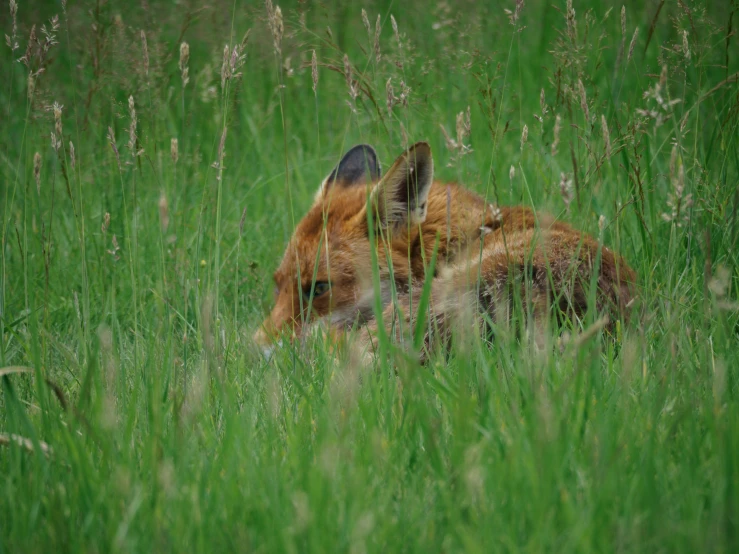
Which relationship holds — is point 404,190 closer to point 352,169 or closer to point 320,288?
point 320,288

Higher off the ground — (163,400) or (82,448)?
(82,448)

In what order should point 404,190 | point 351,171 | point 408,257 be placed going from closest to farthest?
point 408,257 → point 404,190 → point 351,171

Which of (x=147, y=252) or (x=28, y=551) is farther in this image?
(x=147, y=252)

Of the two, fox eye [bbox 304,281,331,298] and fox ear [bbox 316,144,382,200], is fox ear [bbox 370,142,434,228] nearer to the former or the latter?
fox eye [bbox 304,281,331,298]

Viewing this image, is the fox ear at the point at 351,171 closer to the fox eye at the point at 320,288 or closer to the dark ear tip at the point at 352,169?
the dark ear tip at the point at 352,169

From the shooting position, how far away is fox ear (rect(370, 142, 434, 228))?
3646mm

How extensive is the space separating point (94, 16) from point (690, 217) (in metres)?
3.09

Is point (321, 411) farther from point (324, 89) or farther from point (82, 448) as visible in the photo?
point (324, 89)

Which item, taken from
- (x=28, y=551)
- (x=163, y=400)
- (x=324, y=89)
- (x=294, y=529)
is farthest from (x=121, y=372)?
(x=324, y=89)

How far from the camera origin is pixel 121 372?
2.61m

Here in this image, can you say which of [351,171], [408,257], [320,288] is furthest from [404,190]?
[351,171]

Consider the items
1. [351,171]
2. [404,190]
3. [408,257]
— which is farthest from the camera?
[351,171]

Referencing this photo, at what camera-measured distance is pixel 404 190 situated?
13.1 ft

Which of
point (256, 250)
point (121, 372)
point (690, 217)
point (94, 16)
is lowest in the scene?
point (256, 250)
